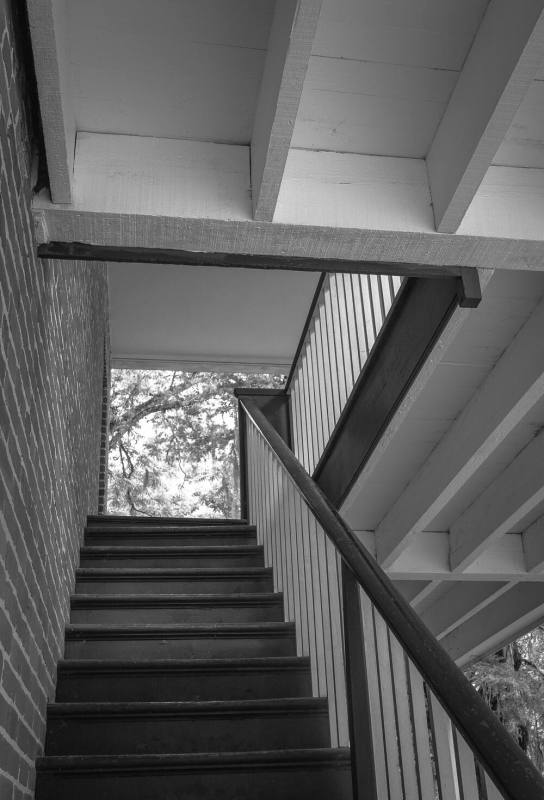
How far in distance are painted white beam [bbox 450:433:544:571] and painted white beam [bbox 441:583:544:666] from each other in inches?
45.6

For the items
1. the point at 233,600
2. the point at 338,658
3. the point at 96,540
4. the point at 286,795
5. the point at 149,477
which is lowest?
the point at 286,795

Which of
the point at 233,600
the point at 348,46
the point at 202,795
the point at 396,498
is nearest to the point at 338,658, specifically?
the point at 202,795

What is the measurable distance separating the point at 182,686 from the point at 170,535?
1.48m

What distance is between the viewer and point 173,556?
4.44 meters

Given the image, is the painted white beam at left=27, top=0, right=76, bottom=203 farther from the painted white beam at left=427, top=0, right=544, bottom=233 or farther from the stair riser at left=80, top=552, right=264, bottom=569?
the stair riser at left=80, top=552, right=264, bottom=569

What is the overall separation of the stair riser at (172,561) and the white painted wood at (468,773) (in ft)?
8.58

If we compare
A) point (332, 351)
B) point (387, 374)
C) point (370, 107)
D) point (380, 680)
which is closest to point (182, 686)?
point (380, 680)

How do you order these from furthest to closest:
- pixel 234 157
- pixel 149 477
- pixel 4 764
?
pixel 149 477 < pixel 234 157 < pixel 4 764

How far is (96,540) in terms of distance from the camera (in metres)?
4.68

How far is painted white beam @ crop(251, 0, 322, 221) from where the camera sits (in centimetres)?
171

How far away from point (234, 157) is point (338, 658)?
1.81 m

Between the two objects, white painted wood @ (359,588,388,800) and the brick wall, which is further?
white painted wood @ (359,588,388,800)

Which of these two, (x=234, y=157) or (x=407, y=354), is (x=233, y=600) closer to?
(x=407, y=354)

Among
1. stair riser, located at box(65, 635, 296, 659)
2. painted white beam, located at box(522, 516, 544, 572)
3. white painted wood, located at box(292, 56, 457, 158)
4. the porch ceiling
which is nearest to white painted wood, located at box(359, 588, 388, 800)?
stair riser, located at box(65, 635, 296, 659)
